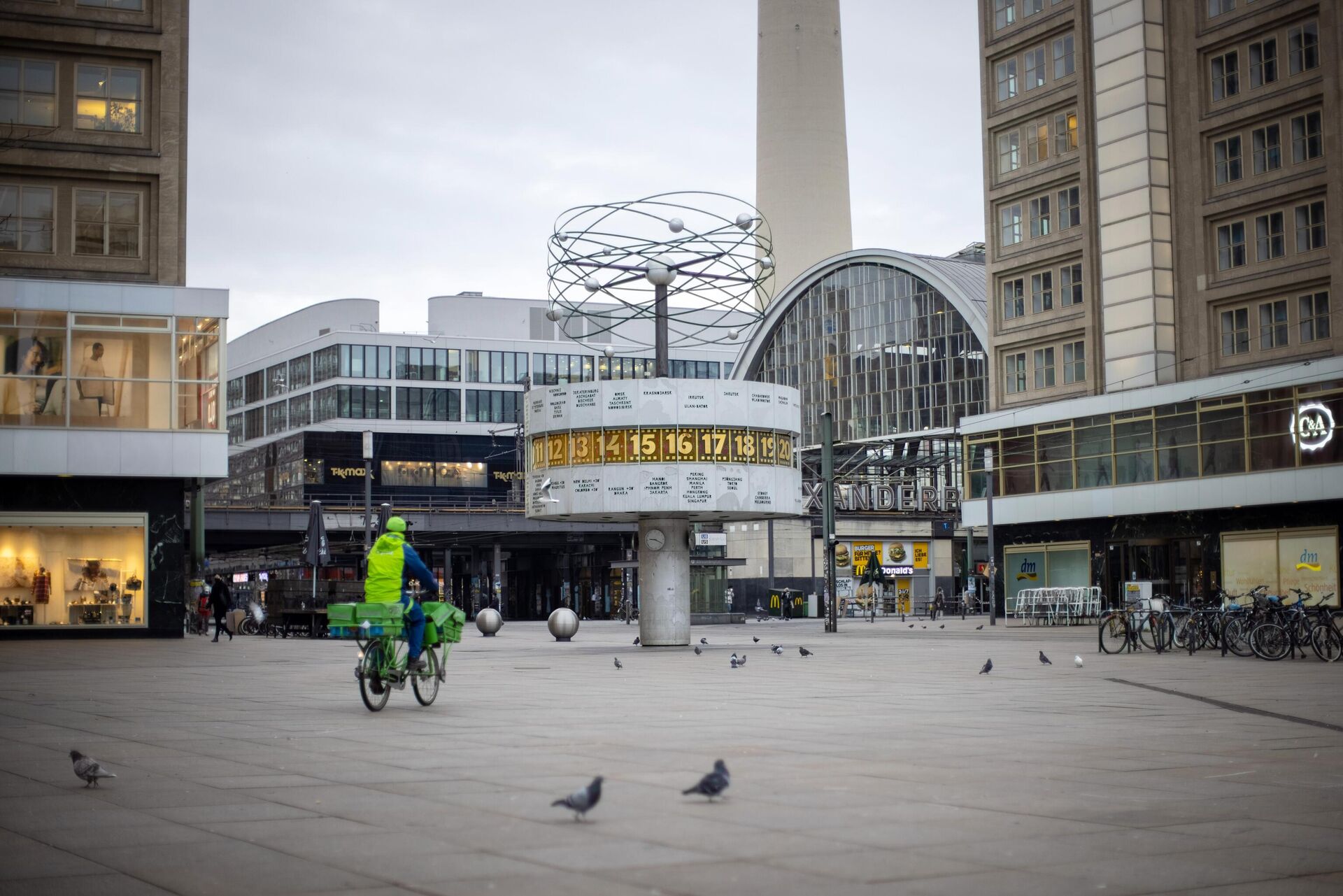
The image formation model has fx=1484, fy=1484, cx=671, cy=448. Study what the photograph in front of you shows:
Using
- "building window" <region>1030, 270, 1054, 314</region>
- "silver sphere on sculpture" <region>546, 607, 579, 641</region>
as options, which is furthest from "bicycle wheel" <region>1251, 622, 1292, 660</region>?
"building window" <region>1030, 270, 1054, 314</region>

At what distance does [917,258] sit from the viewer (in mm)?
96500

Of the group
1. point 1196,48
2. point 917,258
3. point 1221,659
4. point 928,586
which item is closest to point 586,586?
point 928,586

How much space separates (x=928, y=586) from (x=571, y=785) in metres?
77.2

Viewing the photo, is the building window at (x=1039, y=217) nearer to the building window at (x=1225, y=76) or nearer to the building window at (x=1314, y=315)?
the building window at (x=1225, y=76)

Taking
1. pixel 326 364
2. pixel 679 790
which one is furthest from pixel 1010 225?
pixel 326 364

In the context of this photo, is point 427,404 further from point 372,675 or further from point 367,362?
point 372,675

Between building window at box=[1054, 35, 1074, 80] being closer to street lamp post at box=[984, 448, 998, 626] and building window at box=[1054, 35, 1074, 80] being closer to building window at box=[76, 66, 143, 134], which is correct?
street lamp post at box=[984, 448, 998, 626]

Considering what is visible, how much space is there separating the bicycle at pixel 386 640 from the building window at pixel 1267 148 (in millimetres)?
43692

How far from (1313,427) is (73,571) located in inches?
1497

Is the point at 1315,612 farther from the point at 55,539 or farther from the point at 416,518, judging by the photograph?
the point at 416,518

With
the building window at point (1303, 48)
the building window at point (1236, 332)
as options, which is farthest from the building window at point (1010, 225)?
the building window at point (1303, 48)

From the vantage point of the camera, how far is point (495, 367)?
116m

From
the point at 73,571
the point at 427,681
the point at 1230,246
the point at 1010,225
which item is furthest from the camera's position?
the point at 1010,225

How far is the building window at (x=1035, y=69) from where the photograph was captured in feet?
204
